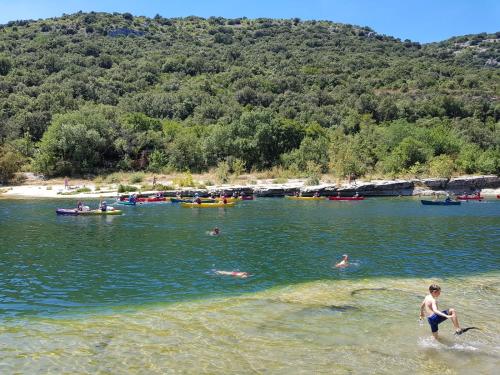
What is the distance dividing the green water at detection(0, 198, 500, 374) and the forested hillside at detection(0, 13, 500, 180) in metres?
39.6

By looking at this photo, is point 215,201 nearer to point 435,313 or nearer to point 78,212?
point 78,212

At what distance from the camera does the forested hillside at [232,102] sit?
76.2 metres

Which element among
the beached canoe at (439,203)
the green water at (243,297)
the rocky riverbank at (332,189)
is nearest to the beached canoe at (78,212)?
the green water at (243,297)

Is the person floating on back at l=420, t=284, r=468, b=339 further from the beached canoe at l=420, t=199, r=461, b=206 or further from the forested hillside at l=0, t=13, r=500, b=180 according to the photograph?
the forested hillside at l=0, t=13, r=500, b=180

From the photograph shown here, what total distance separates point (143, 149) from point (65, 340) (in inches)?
2728

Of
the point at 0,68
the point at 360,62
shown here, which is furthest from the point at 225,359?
the point at 360,62

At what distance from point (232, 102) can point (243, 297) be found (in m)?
88.6

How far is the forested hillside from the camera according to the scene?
7625 centimetres

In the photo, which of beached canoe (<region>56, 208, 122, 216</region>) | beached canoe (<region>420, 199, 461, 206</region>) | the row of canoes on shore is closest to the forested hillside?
the row of canoes on shore

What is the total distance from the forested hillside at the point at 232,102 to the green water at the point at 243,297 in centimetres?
3959

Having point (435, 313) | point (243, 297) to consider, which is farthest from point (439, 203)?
point (435, 313)

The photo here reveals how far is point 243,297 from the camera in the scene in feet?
61.9

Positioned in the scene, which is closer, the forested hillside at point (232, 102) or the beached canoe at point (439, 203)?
the beached canoe at point (439, 203)

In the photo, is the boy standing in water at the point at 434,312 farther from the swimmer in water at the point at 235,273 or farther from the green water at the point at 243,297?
the swimmer in water at the point at 235,273
